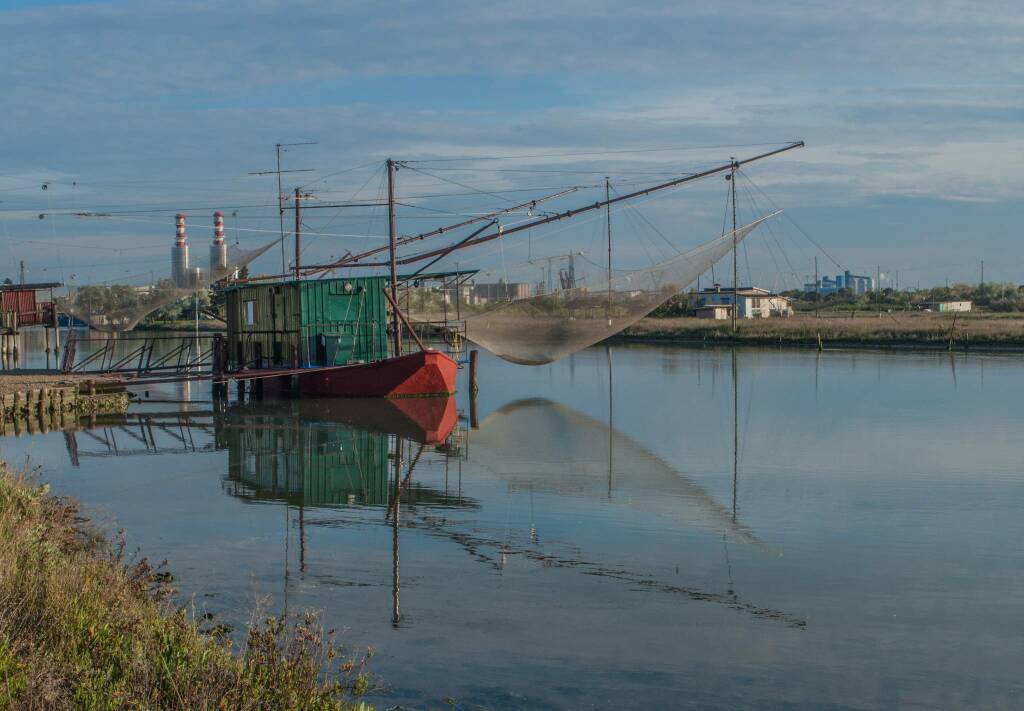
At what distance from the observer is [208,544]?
1264 centimetres

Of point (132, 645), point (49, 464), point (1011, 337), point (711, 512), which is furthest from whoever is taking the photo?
point (1011, 337)

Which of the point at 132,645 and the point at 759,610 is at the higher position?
the point at 132,645

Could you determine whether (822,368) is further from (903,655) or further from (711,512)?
(903,655)

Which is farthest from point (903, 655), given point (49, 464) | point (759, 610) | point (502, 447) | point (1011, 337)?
point (1011, 337)

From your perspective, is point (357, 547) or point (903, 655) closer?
point (903, 655)

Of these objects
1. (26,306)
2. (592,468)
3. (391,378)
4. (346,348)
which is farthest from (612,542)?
(26,306)

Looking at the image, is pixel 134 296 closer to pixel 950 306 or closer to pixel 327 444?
pixel 327 444

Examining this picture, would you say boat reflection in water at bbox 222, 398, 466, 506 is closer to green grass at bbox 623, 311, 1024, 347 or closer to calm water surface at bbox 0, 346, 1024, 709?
calm water surface at bbox 0, 346, 1024, 709

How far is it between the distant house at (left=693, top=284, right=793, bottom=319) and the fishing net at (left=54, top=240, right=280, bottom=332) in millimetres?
50724

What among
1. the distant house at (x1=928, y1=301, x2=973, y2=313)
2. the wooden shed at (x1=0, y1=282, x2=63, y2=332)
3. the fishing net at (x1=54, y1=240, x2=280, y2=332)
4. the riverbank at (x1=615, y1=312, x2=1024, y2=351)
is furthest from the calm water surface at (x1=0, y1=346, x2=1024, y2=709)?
the distant house at (x1=928, y1=301, x2=973, y2=313)

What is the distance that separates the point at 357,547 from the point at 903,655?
6.03 meters

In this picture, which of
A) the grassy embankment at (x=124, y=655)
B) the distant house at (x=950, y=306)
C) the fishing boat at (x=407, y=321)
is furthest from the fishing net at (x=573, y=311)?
the distant house at (x=950, y=306)

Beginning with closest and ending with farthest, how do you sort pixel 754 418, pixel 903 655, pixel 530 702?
pixel 530 702
pixel 903 655
pixel 754 418

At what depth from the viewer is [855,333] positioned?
5931cm
